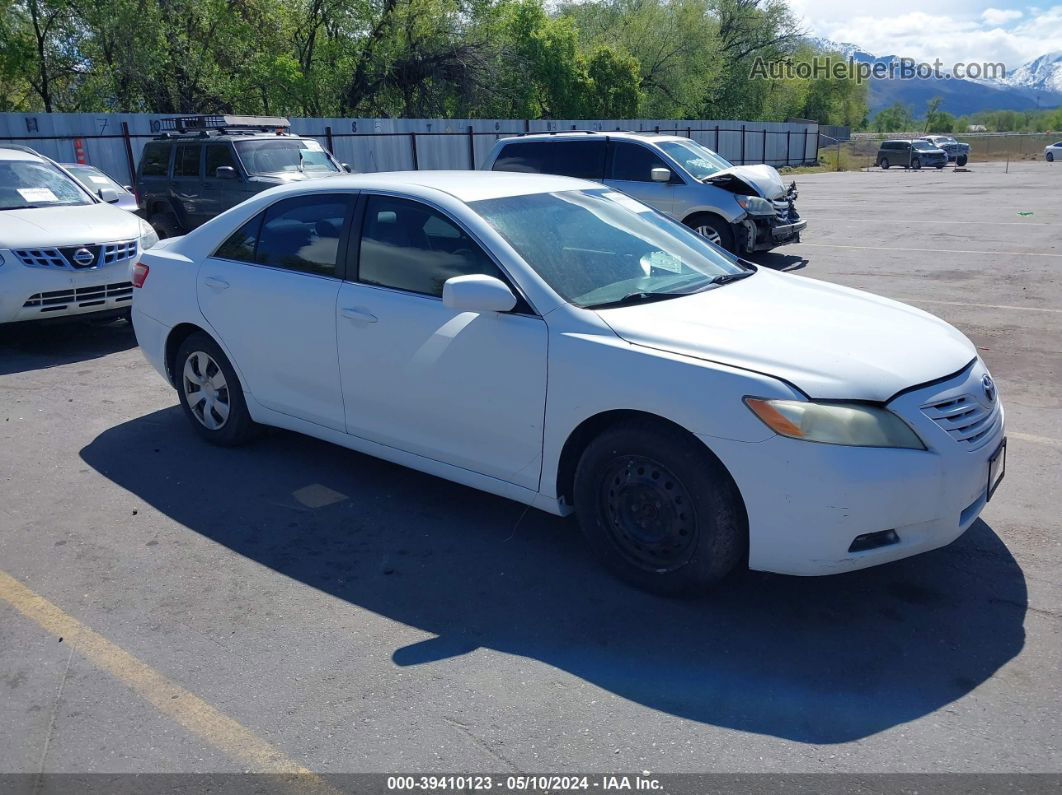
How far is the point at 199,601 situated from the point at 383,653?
0.96 metres

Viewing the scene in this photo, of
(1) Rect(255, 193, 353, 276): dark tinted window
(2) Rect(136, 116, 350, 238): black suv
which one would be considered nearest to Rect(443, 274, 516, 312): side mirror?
(1) Rect(255, 193, 353, 276): dark tinted window

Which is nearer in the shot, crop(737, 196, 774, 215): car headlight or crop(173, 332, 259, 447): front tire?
crop(173, 332, 259, 447): front tire

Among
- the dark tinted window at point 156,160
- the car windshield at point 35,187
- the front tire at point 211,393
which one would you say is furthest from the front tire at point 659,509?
the dark tinted window at point 156,160

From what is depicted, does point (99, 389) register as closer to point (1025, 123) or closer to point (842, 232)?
point (842, 232)

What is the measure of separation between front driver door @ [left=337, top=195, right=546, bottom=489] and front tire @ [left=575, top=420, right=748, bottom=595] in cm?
33

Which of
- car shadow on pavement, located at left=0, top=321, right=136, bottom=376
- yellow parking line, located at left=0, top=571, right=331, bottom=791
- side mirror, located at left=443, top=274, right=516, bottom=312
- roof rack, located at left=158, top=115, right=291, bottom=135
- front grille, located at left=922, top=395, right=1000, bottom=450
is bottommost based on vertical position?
yellow parking line, located at left=0, top=571, right=331, bottom=791

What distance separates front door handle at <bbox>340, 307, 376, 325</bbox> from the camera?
4.58 meters

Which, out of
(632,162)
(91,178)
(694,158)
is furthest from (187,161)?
(694,158)

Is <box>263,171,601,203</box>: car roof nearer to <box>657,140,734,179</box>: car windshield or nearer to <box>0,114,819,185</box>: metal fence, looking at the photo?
<box>657,140,734,179</box>: car windshield

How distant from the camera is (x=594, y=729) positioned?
10.0ft

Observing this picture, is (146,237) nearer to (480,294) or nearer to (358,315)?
(358,315)

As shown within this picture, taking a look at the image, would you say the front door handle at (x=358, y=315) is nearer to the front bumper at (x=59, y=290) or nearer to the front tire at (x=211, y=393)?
the front tire at (x=211, y=393)

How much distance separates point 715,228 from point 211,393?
849 cm

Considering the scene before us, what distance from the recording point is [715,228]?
41.1 feet
